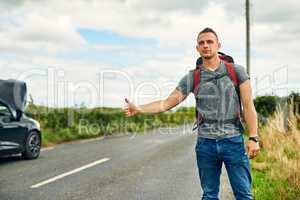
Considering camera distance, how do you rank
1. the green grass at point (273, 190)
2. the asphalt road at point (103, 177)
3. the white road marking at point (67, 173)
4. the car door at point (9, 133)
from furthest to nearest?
the car door at point (9, 133)
the white road marking at point (67, 173)
the asphalt road at point (103, 177)
the green grass at point (273, 190)

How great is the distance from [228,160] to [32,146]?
28.5ft

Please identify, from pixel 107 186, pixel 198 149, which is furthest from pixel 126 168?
pixel 198 149

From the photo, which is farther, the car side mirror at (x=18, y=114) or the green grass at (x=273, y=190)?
the car side mirror at (x=18, y=114)

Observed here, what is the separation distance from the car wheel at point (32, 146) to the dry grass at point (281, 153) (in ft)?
18.4

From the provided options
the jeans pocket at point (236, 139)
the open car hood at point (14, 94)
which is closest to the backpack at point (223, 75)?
the jeans pocket at point (236, 139)

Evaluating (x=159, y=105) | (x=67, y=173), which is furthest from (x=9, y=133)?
(x=159, y=105)

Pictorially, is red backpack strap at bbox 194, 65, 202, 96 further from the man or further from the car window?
the car window

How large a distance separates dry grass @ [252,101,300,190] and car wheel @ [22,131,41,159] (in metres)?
5.62

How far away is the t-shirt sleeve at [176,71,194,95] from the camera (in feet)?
14.9

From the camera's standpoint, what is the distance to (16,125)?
38.0ft

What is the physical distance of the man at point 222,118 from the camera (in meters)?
4.37

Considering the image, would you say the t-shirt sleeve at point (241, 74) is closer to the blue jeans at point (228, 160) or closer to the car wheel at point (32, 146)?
the blue jeans at point (228, 160)

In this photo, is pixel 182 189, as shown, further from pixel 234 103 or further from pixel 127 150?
pixel 127 150

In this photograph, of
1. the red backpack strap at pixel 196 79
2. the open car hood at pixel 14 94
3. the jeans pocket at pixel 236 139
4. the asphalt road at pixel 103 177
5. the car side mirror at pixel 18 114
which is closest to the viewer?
the jeans pocket at pixel 236 139
